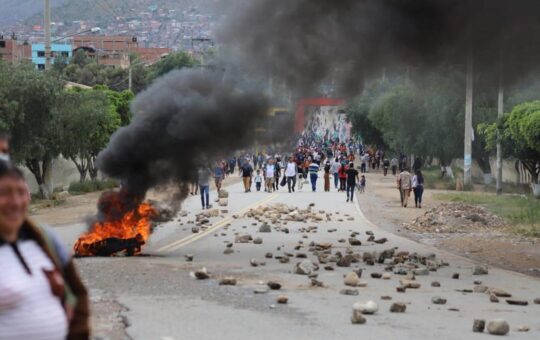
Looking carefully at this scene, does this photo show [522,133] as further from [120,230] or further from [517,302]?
[517,302]

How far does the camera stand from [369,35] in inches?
701

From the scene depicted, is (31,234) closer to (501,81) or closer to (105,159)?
(105,159)

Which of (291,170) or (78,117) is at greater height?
(78,117)

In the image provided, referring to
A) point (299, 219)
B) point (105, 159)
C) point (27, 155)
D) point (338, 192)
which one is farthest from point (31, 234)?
point (338, 192)

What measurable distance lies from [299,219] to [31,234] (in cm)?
2319

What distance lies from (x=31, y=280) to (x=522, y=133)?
33.4m

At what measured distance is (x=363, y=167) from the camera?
226 ft

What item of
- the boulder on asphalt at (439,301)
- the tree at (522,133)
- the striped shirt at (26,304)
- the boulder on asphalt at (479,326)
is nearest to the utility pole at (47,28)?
the tree at (522,133)

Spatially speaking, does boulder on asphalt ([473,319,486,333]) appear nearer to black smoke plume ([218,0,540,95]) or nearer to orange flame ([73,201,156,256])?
orange flame ([73,201,156,256])

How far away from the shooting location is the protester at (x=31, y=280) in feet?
11.8

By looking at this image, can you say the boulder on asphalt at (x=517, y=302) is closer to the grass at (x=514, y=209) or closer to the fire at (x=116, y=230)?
the fire at (x=116, y=230)

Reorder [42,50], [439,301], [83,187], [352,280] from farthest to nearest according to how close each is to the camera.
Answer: [42,50]
[83,187]
[352,280]
[439,301]

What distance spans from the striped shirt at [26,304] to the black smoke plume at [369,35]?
1436 cm

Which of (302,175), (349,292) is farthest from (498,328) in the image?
(302,175)
